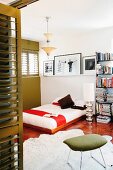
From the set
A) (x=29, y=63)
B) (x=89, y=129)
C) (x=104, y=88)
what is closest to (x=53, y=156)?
(x=89, y=129)

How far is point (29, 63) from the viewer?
6.55 metres

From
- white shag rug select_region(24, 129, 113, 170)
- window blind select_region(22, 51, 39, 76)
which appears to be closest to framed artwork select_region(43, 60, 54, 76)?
window blind select_region(22, 51, 39, 76)

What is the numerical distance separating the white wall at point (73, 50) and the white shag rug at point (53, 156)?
247 cm

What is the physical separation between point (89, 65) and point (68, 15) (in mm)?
2043

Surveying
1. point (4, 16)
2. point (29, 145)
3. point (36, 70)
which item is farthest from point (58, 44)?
point (4, 16)

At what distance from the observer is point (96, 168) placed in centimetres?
253

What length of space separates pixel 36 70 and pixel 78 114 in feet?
8.80

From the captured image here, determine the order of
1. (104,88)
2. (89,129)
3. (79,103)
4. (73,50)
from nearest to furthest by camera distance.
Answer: (89,129) → (104,88) → (79,103) → (73,50)

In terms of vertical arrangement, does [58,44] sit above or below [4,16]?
above

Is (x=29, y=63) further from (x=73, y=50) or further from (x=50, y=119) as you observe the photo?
(x=50, y=119)

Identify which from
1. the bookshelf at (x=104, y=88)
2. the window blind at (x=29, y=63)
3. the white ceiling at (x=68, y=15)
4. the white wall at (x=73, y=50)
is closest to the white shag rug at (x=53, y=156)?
the bookshelf at (x=104, y=88)

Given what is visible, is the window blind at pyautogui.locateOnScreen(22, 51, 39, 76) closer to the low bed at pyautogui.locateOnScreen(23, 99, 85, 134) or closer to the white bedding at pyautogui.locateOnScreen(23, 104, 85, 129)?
the white bedding at pyautogui.locateOnScreen(23, 104, 85, 129)

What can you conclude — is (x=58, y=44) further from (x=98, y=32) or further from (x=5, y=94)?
(x=5, y=94)

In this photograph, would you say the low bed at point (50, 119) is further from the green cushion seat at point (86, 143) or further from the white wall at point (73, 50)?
the green cushion seat at point (86, 143)
